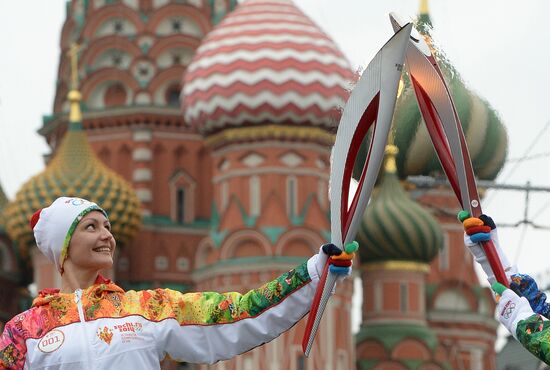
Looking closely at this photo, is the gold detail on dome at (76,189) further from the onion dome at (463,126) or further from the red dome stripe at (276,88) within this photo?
the onion dome at (463,126)

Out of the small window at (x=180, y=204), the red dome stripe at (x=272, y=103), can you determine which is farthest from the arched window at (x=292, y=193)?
the small window at (x=180, y=204)

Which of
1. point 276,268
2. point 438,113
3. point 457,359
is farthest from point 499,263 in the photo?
point 457,359

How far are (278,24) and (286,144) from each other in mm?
2551

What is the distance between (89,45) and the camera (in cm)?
4006

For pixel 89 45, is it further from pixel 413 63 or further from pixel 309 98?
pixel 413 63

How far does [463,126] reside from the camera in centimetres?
783

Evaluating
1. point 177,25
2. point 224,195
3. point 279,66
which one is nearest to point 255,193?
point 224,195

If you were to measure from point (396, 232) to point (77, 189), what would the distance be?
261 inches

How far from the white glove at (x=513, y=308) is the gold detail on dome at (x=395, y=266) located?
3039 cm

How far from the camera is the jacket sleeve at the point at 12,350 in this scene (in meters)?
7.36

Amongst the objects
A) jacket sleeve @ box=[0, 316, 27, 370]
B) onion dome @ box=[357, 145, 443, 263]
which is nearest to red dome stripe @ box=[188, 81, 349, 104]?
onion dome @ box=[357, 145, 443, 263]

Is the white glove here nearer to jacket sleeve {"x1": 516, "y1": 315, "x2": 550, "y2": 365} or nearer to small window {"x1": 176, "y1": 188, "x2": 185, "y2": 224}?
jacket sleeve {"x1": 516, "y1": 315, "x2": 550, "y2": 365}

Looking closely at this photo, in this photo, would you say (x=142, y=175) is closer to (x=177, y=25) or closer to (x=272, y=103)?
(x=177, y=25)

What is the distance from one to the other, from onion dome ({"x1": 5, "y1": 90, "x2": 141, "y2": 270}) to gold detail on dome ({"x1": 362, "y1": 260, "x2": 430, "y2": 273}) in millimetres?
4965
